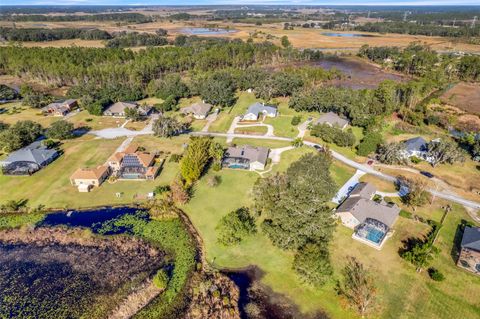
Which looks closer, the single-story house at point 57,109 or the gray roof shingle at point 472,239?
the gray roof shingle at point 472,239

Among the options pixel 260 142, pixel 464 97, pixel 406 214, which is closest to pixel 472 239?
pixel 406 214

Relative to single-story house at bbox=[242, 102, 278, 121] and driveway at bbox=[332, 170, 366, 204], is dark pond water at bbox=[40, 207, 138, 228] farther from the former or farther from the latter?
single-story house at bbox=[242, 102, 278, 121]

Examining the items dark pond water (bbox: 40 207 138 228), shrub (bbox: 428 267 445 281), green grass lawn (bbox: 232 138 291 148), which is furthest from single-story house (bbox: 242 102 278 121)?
shrub (bbox: 428 267 445 281)

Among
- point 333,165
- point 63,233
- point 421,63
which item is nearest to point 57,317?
point 63,233

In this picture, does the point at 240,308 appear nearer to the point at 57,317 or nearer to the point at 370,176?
the point at 57,317

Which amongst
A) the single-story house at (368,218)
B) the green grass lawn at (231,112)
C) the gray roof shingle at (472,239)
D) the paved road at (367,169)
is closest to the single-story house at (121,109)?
the paved road at (367,169)

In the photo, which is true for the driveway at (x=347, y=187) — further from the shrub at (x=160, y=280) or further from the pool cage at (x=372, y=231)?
the shrub at (x=160, y=280)
